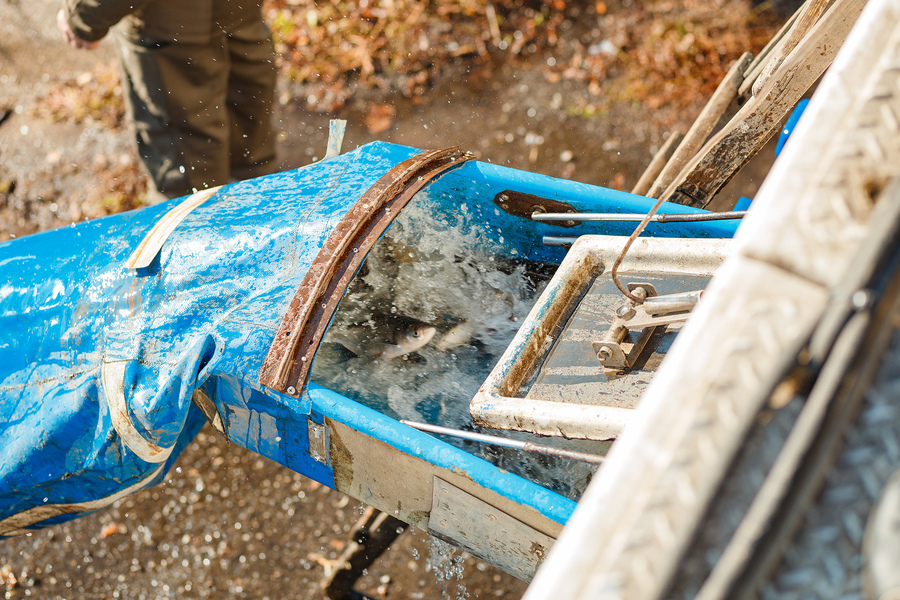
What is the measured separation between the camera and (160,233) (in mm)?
2320

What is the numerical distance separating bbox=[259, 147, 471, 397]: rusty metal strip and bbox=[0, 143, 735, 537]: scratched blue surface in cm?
6

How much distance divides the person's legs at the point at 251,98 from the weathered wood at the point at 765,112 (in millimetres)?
2717

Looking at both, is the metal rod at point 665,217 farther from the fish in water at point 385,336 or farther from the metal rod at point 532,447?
the metal rod at point 532,447

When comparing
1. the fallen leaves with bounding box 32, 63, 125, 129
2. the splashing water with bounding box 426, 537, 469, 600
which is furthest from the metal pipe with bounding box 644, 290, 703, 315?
the fallen leaves with bounding box 32, 63, 125, 129

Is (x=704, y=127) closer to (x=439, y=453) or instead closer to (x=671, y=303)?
(x=671, y=303)

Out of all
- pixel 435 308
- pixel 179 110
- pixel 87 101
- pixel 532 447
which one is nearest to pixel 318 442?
pixel 532 447

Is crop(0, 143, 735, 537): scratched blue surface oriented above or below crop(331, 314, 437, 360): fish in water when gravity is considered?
below

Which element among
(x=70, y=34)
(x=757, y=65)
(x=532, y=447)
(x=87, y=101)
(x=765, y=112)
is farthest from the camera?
(x=87, y=101)

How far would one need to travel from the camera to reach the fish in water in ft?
8.18

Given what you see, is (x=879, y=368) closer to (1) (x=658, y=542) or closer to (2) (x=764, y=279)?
(2) (x=764, y=279)

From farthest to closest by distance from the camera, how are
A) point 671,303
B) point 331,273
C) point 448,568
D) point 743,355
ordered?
point 448,568
point 331,273
point 671,303
point 743,355

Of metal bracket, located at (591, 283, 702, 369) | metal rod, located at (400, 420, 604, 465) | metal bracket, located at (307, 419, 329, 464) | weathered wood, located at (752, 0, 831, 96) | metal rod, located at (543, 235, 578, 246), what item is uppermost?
weathered wood, located at (752, 0, 831, 96)

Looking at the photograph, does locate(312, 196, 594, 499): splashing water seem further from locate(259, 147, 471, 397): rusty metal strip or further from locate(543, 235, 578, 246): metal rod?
locate(259, 147, 471, 397): rusty metal strip

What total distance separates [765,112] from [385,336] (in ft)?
5.25
